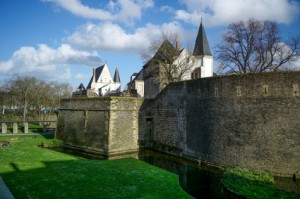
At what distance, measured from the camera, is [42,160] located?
14.1 m

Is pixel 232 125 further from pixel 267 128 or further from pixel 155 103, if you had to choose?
pixel 155 103

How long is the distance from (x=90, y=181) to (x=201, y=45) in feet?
82.5

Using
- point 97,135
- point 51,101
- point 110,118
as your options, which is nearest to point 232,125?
point 110,118

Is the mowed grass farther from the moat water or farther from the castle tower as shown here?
the castle tower

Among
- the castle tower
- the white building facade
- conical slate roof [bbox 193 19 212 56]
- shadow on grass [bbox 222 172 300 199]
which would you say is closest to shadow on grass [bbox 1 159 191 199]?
shadow on grass [bbox 222 172 300 199]

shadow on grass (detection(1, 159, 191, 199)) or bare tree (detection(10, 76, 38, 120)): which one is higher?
bare tree (detection(10, 76, 38, 120))

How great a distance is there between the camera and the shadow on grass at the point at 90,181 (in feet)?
29.8

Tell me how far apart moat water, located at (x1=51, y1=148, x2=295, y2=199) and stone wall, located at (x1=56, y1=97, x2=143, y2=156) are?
1299 millimetres

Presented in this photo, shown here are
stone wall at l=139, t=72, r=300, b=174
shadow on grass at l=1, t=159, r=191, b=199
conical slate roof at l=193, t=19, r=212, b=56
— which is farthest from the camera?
conical slate roof at l=193, t=19, r=212, b=56

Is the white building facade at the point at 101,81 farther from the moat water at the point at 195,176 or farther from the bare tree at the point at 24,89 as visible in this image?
the moat water at the point at 195,176

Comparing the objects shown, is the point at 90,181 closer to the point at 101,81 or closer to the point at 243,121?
the point at 243,121

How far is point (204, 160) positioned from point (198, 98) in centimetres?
366

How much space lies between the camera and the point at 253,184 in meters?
10.9

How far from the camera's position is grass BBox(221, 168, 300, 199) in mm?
9531
